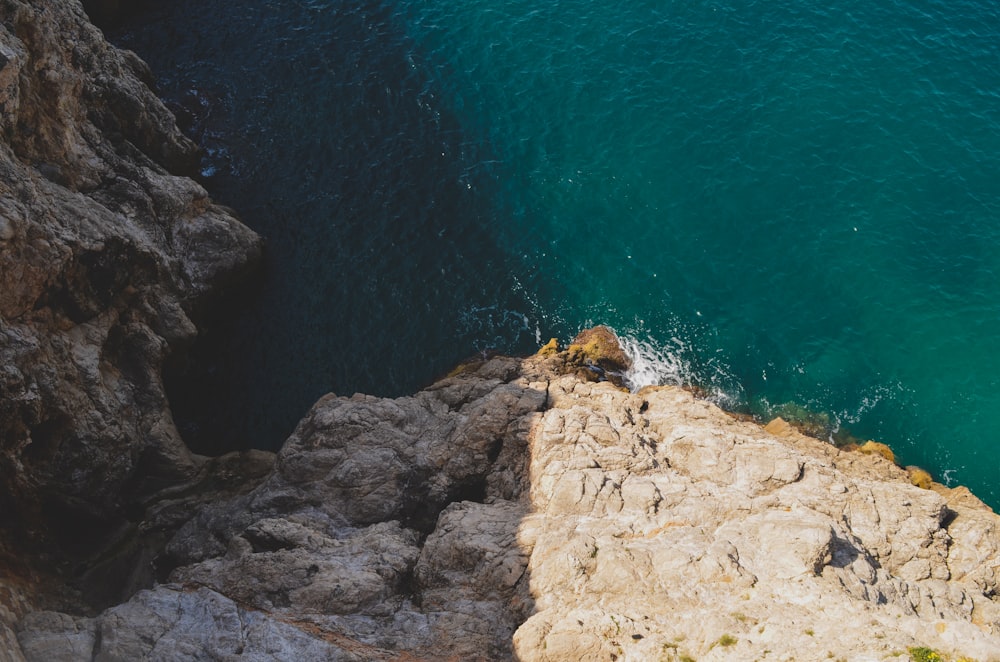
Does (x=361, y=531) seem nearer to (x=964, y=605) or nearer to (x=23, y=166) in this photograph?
(x=23, y=166)

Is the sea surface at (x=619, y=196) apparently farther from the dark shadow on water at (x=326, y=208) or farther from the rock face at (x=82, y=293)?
the rock face at (x=82, y=293)

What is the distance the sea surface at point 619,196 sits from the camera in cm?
4750

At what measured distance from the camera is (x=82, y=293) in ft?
119

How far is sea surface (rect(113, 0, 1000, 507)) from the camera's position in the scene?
47500 mm

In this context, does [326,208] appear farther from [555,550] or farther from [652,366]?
[555,550]

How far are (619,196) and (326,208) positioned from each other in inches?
842

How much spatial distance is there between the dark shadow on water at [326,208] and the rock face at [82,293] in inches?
171

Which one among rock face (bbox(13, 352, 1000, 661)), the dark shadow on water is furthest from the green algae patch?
rock face (bbox(13, 352, 1000, 661))

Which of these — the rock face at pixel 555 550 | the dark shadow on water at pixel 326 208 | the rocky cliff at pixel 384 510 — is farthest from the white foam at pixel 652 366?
the dark shadow on water at pixel 326 208

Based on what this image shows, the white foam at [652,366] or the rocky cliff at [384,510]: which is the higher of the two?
the white foam at [652,366]

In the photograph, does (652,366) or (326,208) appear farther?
(326,208)

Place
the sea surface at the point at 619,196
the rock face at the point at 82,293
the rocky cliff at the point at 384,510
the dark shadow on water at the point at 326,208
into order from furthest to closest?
the sea surface at the point at 619,196 < the dark shadow on water at the point at 326,208 < the rock face at the point at 82,293 < the rocky cliff at the point at 384,510

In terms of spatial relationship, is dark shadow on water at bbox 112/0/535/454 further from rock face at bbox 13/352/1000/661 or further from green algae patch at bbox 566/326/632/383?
rock face at bbox 13/352/1000/661

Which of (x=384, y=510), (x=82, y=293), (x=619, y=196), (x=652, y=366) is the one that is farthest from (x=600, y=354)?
(x=82, y=293)
